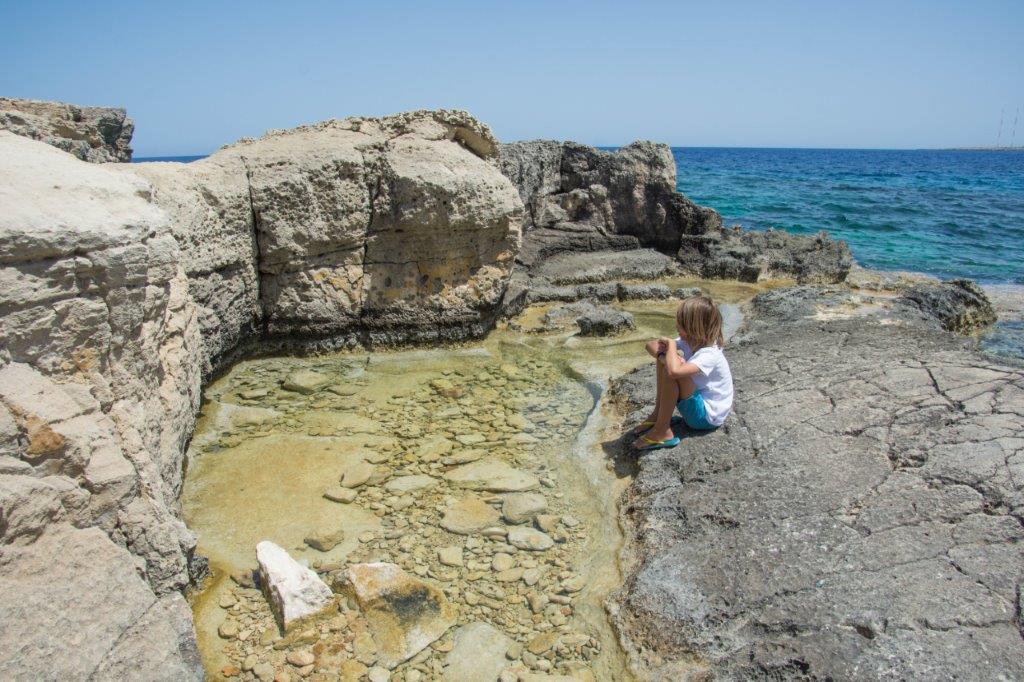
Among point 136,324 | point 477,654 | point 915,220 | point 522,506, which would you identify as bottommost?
point 477,654

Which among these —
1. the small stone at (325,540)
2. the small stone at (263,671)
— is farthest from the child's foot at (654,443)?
the small stone at (263,671)

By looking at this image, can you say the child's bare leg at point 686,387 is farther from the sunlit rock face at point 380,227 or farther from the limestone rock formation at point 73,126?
the limestone rock formation at point 73,126

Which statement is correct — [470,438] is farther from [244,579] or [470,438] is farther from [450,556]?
[244,579]

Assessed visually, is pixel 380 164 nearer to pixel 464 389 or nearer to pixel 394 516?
pixel 464 389

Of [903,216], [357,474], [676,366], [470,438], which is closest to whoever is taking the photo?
[676,366]

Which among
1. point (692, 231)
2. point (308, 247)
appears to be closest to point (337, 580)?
point (308, 247)

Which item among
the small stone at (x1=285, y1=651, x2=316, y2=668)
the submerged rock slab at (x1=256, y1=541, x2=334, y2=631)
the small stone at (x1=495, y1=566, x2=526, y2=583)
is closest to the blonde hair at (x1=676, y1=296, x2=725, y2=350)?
the small stone at (x1=495, y1=566, x2=526, y2=583)

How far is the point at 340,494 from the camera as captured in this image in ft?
13.8

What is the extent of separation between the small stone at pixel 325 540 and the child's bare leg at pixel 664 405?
6.20ft

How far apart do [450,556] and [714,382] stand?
1845mm

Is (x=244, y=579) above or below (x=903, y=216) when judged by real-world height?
below

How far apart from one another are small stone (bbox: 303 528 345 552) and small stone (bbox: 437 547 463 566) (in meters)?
0.54

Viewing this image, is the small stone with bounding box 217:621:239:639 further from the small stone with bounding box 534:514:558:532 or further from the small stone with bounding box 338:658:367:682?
the small stone with bounding box 534:514:558:532

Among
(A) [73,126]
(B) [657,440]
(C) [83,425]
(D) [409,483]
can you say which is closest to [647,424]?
(B) [657,440]
